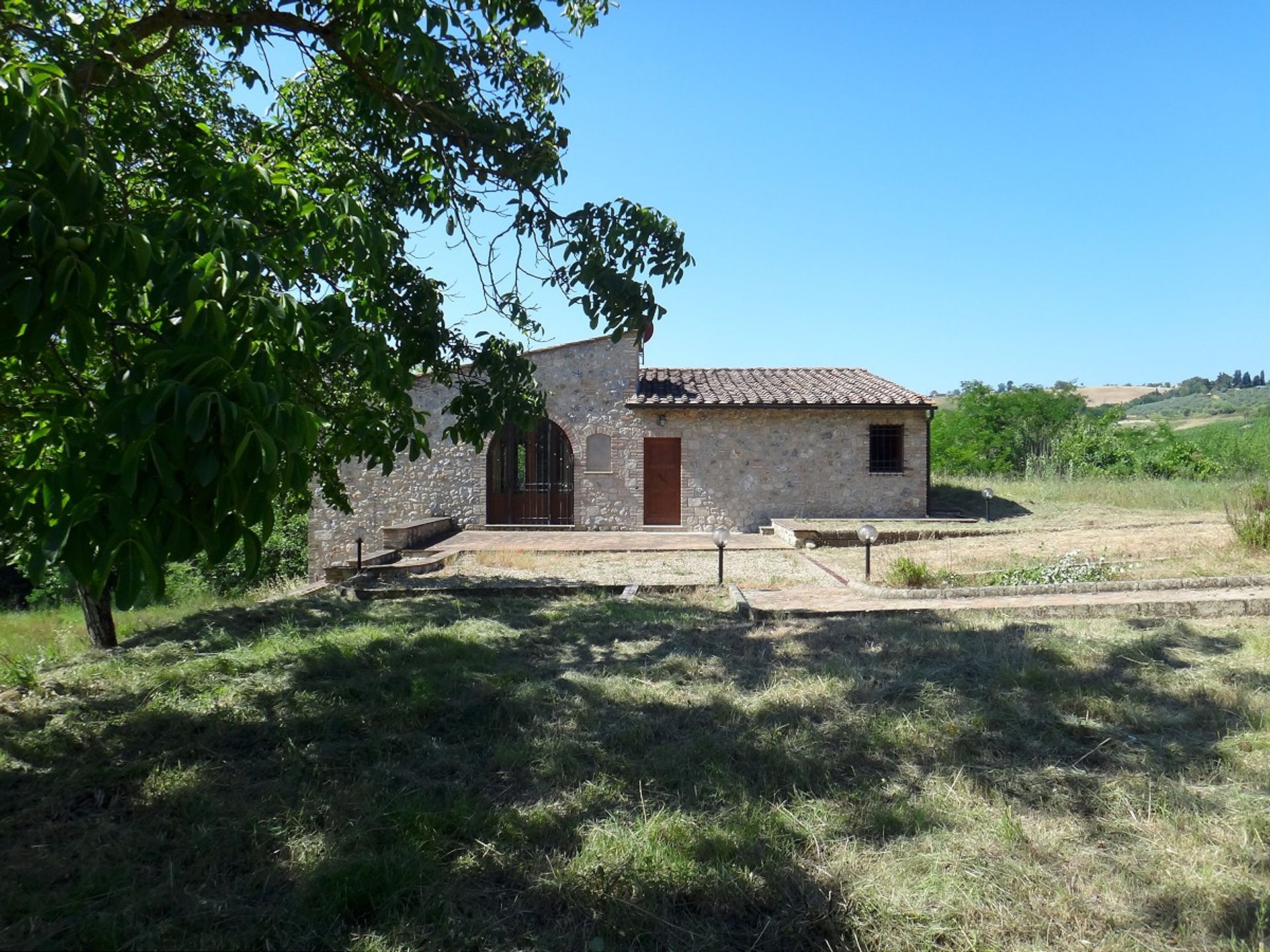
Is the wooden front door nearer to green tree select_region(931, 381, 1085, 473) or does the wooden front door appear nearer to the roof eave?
the roof eave

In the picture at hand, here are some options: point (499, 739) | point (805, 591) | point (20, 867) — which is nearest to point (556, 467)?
point (805, 591)

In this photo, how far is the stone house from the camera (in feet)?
59.0

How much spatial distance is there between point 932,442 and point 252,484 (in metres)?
27.5

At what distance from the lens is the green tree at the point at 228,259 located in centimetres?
224

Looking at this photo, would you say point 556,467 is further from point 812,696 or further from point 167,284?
point 167,284

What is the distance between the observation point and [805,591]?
8.98m

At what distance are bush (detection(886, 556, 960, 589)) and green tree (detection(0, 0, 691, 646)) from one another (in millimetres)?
4562

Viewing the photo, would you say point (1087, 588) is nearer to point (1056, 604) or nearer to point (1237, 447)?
point (1056, 604)

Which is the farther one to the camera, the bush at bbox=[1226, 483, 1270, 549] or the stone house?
the stone house

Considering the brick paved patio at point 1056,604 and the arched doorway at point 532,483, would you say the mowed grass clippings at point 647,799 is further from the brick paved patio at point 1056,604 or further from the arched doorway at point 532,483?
the arched doorway at point 532,483

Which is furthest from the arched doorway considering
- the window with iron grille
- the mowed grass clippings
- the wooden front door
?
the mowed grass clippings

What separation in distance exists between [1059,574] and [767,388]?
10991mm

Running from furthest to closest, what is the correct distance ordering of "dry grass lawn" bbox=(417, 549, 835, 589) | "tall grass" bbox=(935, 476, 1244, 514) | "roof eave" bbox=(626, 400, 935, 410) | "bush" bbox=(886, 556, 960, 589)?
"roof eave" bbox=(626, 400, 935, 410)
"tall grass" bbox=(935, 476, 1244, 514)
"dry grass lawn" bbox=(417, 549, 835, 589)
"bush" bbox=(886, 556, 960, 589)

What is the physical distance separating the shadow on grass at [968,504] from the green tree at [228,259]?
1326 cm
